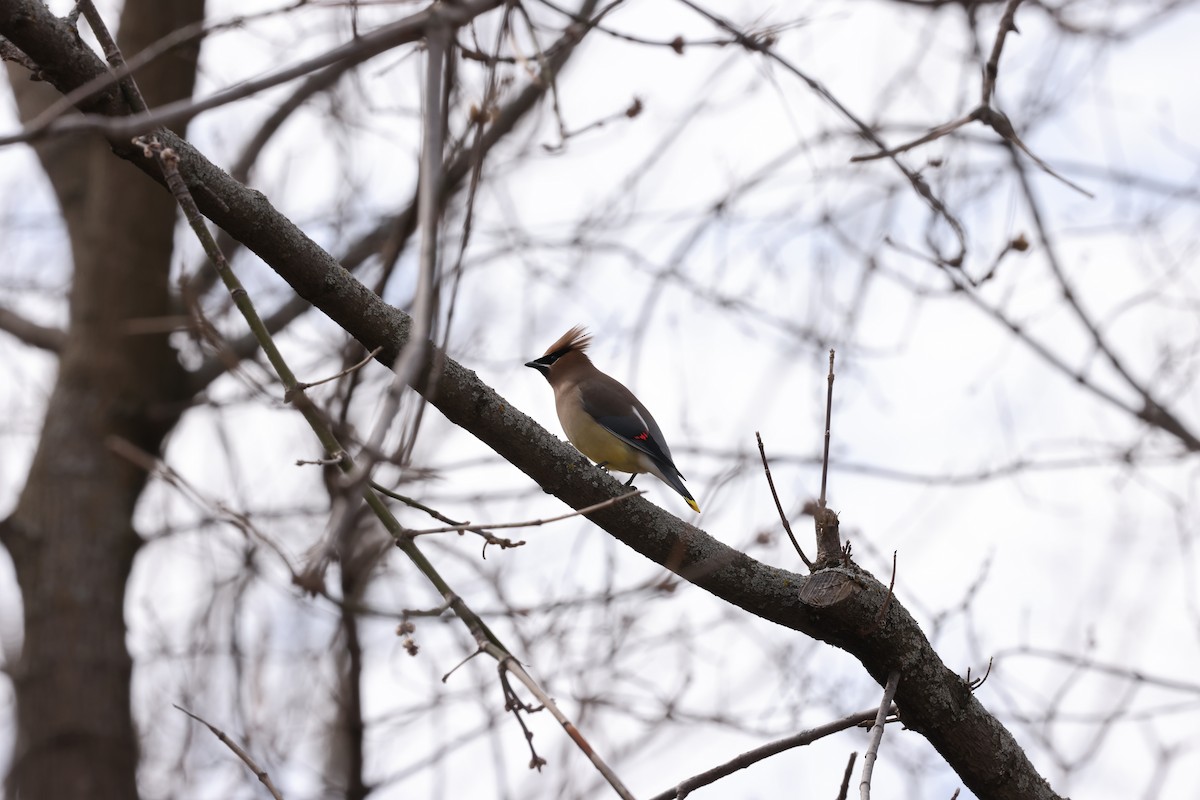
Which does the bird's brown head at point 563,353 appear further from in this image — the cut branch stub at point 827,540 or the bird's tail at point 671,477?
the cut branch stub at point 827,540

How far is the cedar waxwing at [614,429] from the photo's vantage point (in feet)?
19.0

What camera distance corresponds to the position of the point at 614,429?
582cm

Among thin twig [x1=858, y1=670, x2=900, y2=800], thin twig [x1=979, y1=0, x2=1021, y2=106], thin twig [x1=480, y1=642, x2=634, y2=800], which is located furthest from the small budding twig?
thin twig [x1=979, y1=0, x2=1021, y2=106]

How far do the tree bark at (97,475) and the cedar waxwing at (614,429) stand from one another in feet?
10.8

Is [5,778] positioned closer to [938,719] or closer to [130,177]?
[130,177]

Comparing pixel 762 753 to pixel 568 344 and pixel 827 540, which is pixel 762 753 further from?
pixel 568 344

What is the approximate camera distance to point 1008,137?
12.6 ft

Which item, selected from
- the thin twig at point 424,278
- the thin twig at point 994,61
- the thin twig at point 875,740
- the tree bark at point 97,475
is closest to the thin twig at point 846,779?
the thin twig at point 875,740

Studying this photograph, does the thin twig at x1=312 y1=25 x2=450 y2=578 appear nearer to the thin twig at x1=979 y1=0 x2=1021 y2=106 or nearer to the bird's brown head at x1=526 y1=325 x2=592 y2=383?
the thin twig at x1=979 y1=0 x2=1021 y2=106

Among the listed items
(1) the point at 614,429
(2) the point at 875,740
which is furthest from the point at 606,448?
(2) the point at 875,740

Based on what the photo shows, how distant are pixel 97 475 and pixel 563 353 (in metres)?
3.40

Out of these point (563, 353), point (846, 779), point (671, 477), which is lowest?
point (846, 779)

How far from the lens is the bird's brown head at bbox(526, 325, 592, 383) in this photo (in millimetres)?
6590

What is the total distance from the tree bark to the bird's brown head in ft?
9.15
